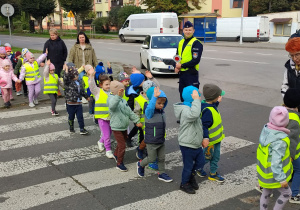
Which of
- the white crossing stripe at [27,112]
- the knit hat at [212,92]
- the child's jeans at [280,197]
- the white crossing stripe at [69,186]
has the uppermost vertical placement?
the knit hat at [212,92]

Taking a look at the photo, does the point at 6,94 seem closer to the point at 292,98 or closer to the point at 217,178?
the point at 217,178

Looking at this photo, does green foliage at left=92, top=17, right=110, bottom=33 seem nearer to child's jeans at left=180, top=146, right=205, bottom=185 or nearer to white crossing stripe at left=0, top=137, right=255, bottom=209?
white crossing stripe at left=0, top=137, right=255, bottom=209

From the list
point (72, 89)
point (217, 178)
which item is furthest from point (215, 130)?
point (72, 89)

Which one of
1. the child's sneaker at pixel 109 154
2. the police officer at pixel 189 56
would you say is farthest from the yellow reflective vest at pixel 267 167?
the police officer at pixel 189 56

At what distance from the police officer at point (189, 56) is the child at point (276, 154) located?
11.5ft

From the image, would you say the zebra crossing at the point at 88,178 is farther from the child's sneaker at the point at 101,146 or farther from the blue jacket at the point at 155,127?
the blue jacket at the point at 155,127

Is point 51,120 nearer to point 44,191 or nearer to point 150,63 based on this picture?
point 44,191

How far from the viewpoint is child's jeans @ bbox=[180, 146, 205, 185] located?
13.9 feet

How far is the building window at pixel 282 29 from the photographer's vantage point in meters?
32.9

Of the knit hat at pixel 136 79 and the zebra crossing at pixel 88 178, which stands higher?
the knit hat at pixel 136 79

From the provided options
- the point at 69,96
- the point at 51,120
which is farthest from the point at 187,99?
the point at 51,120

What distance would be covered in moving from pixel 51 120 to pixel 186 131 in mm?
4724

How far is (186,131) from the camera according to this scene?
4.19 m

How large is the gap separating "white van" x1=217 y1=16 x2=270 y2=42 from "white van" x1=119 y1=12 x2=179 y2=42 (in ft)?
18.8
